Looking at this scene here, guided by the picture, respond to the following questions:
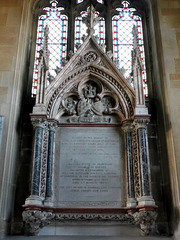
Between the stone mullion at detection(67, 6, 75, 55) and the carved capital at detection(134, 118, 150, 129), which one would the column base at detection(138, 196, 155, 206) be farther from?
the stone mullion at detection(67, 6, 75, 55)

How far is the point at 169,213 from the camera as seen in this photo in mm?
7480

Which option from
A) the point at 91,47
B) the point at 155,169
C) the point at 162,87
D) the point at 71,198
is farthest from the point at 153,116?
the point at 71,198

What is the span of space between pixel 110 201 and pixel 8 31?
5.30 meters

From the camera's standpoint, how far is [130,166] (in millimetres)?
7602

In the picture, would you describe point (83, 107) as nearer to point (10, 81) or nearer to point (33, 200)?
point (10, 81)

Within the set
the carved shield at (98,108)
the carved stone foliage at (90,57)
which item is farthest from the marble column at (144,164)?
the carved stone foliage at (90,57)

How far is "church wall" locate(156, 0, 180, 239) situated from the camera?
725cm

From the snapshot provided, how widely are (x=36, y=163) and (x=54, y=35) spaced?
14.9 feet

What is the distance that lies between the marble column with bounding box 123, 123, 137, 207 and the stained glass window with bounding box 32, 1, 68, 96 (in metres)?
2.97

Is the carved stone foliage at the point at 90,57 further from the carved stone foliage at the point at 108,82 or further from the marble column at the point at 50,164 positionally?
the marble column at the point at 50,164

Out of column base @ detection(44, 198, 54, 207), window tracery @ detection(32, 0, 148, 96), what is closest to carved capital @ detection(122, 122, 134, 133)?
window tracery @ detection(32, 0, 148, 96)

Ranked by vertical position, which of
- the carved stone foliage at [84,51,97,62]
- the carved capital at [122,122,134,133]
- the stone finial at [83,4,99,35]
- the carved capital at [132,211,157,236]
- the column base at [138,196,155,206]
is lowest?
the carved capital at [132,211,157,236]

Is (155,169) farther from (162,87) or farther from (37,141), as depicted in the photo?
(37,141)

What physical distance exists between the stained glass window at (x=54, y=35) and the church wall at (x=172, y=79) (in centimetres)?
296
